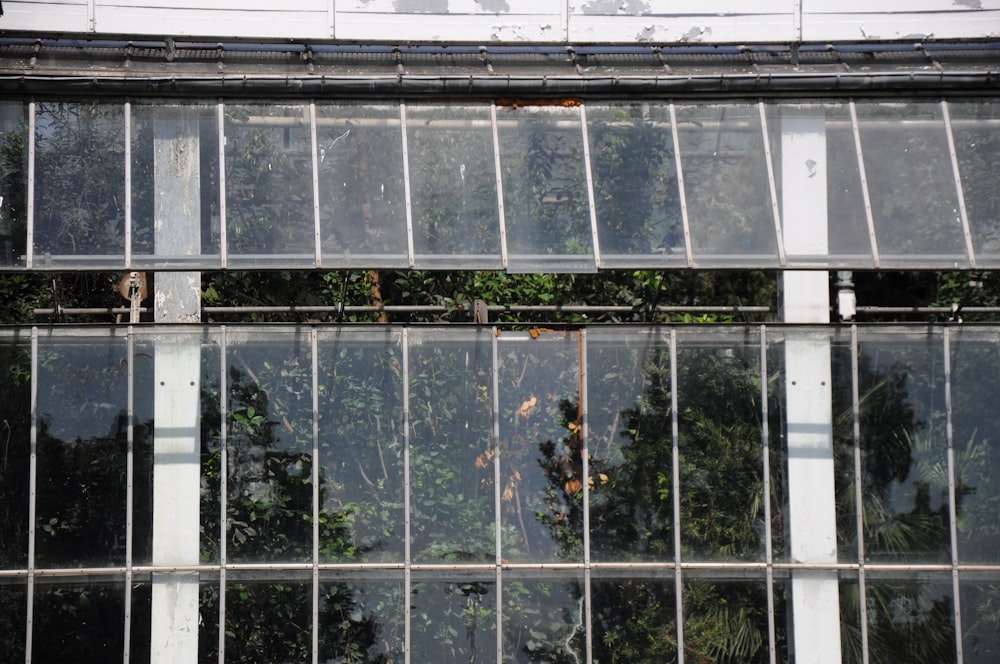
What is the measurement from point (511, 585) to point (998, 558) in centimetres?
460

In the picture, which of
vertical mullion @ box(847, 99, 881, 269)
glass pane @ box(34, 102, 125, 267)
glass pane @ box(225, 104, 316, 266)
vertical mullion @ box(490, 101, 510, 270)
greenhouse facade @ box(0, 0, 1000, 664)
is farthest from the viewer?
vertical mullion @ box(847, 99, 881, 269)

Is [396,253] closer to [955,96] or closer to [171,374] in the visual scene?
[171,374]

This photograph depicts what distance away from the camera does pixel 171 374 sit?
10750mm

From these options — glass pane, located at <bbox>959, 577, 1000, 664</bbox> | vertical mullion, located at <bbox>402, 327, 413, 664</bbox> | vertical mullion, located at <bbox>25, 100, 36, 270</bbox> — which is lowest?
glass pane, located at <bbox>959, 577, 1000, 664</bbox>

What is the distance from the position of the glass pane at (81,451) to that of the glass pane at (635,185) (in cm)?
480

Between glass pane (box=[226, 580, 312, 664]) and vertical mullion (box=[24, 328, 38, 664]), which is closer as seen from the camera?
vertical mullion (box=[24, 328, 38, 664])

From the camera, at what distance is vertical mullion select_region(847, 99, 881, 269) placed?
11047 mm

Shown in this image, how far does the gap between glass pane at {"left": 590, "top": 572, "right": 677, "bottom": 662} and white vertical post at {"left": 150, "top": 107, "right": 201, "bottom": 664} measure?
12.3 ft

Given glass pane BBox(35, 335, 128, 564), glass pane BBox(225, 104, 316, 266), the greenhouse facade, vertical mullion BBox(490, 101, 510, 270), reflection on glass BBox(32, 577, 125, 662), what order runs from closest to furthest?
reflection on glass BBox(32, 577, 125, 662)
glass pane BBox(35, 335, 128, 564)
the greenhouse facade
glass pane BBox(225, 104, 316, 266)
vertical mullion BBox(490, 101, 510, 270)

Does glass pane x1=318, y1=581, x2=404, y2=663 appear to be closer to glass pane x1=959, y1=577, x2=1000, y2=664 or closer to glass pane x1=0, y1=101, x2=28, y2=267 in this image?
glass pane x1=0, y1=101, x2=28, y2=267

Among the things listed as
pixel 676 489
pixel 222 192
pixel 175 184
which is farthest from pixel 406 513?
pixel 175 184

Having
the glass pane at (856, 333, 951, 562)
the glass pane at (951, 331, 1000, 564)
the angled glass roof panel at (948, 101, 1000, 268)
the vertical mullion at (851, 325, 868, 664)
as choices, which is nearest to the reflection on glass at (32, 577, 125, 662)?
the vertical mullion at (851, 325, 868, 664)

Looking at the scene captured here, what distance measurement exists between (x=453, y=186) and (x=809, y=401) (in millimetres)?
4030

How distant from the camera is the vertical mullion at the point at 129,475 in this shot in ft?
34.3
